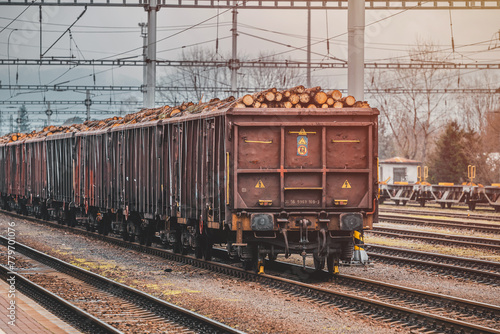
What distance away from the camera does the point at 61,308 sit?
11320mm

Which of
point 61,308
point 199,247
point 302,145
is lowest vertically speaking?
point 61,308

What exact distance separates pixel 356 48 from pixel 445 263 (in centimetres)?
541

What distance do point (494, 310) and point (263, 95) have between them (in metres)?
5.77

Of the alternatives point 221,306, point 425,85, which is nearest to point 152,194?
point 221,306

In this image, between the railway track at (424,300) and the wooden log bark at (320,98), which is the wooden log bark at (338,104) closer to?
the wooden log bark at (320,98)

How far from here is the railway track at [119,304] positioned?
9.79 meters

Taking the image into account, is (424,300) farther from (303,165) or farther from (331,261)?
(303,165)

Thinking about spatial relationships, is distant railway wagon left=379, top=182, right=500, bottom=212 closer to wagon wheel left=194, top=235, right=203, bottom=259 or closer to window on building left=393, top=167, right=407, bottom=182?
window on building left=393, top=167, right=407, bottom=182

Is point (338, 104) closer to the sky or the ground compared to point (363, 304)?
closer to the sky

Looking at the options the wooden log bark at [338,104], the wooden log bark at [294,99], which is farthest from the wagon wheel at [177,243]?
the wooden log bark at [338,104]

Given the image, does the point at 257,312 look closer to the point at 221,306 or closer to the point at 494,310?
the point at 221,306

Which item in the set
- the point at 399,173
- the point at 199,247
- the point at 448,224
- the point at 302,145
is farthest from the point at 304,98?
the point at 399,173

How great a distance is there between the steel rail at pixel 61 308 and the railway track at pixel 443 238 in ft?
39.3

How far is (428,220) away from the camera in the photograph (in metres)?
28.6
